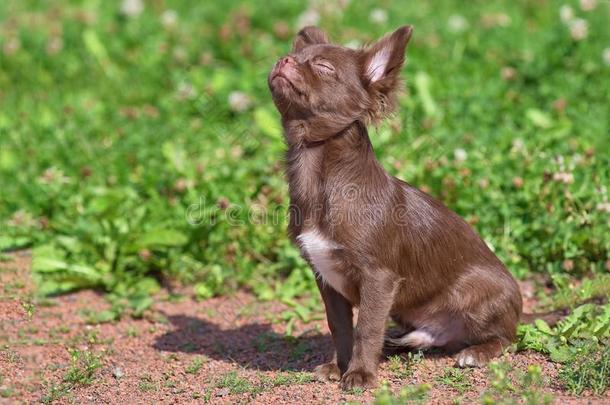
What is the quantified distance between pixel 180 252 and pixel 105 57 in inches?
146

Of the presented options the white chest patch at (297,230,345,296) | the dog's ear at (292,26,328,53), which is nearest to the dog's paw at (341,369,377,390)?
the white chest patch at (297,230,345,296)

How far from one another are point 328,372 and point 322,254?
25.5 inches

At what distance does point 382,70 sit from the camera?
476 centimetres

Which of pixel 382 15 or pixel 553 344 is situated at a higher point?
pixel 382 15

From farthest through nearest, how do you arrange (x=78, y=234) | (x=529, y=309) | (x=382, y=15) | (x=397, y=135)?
(x=382, y=15) < (x=397, y=135) < (x=78, y=234) < (x=529, y=309)

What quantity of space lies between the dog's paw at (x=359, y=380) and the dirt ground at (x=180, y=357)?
2.9 inches

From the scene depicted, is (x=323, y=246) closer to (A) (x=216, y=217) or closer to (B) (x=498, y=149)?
→ (A) (x=216, y=217)

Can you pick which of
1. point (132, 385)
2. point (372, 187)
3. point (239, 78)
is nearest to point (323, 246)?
point (372, 187)

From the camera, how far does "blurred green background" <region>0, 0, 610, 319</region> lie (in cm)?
637

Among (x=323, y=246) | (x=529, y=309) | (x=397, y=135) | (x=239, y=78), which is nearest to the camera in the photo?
(x=323, y=246)

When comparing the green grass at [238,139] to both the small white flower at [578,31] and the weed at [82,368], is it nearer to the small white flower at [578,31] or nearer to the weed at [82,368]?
the small white flower at [578,31]

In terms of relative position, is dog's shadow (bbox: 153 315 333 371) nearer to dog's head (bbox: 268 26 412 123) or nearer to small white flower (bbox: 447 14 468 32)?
dog's head (bbox: 268 26 412 123)

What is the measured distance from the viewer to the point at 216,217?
21.4ft

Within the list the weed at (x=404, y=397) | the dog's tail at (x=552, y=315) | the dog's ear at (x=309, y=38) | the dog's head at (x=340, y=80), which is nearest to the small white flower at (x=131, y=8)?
the dog's ear at (x=309, y=38)
